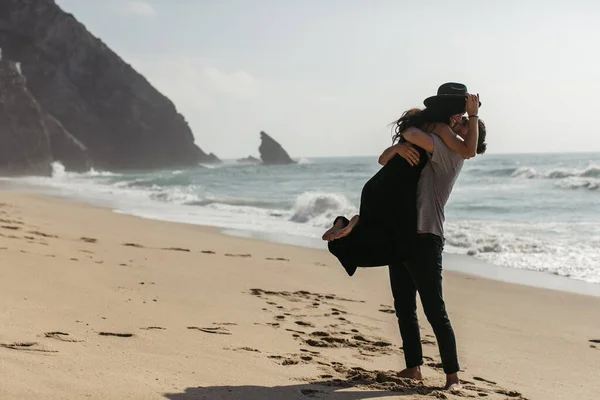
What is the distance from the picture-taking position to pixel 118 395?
7.87 feet

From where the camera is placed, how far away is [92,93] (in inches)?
3282

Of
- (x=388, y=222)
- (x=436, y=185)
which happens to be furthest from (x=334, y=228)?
(x=436, y=185)

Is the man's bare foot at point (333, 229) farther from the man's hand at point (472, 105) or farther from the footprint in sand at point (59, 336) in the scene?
the footprint in sand at point (59, 336)

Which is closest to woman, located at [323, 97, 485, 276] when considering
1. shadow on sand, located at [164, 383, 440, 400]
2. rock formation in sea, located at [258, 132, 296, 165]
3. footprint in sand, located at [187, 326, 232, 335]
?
shadow on sand, located at [164, 383, 440, 400]

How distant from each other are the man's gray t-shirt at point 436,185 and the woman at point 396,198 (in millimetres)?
35

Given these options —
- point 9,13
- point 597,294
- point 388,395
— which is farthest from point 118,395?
point 9,13

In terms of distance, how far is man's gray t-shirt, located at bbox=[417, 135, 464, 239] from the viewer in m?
2.98

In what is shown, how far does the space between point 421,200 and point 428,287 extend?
0.45 metres

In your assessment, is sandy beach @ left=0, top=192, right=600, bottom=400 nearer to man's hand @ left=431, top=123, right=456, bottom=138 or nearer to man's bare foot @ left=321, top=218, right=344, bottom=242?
man's bare foot @ left=321, top=218, right=344, bottom=242

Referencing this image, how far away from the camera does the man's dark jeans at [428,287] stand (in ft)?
9.83

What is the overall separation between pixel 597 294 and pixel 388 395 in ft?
15.3

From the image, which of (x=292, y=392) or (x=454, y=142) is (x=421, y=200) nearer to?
(x=454, y=142)

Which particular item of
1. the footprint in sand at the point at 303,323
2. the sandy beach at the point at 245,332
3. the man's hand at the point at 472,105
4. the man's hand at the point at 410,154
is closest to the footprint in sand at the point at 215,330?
the sandy beach at the point at 245,332

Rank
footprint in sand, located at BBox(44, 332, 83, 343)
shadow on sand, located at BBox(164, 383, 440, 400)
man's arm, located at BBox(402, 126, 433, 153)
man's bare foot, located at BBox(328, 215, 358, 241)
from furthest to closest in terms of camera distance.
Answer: footprint in sand, located at BBox(44, 332, 83, 343)
man's bare foot, located at BBox(328, 215, 358, 241)
man's arm, located at BBox(402, 126, 433, 153)
shadow on sand, located at BBox(164, 383, 440, 400)
